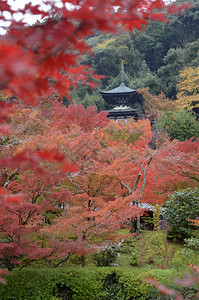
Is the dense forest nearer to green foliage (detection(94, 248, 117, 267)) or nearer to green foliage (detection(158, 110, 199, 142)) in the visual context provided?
green foliage (detection(158, 110, 199, 142))

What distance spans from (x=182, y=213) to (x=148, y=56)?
92.1 feet

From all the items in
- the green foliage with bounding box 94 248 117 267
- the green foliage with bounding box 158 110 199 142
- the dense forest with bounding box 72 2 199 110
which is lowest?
the green foliage with bounding box 94 248 117 267

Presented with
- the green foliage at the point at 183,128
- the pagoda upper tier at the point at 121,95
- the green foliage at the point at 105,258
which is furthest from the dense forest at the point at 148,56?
the green foliage at the point at 105,258

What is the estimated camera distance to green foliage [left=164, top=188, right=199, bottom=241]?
22.5 ft

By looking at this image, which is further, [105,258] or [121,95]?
[121,95]

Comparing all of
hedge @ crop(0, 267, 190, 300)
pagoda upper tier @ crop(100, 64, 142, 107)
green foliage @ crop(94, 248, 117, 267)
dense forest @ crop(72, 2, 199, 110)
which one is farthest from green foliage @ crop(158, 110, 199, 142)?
hedge @ crop(0, 267, 190, 300)

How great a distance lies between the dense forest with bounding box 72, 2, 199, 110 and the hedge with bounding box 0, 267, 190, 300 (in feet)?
69.3

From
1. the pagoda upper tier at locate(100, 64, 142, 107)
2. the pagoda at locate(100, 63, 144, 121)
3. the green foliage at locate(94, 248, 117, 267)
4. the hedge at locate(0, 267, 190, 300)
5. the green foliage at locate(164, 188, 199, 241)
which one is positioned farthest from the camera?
the pagoda upper tier at locate(100, 64, 142, 107)

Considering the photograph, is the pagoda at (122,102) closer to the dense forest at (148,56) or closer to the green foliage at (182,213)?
the dense forest at (148,56)

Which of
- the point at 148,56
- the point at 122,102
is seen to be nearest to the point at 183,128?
the point at 122,102

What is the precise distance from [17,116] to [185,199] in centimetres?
527

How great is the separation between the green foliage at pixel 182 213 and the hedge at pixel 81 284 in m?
2.48

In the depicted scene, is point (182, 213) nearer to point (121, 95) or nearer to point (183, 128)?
point (183, 128)

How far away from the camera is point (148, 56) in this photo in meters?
31.0
